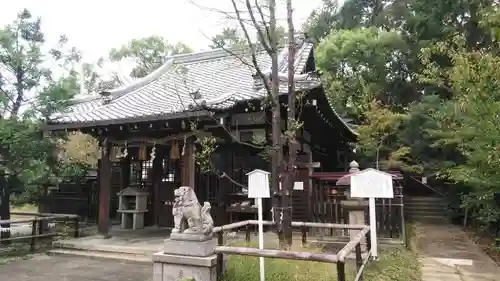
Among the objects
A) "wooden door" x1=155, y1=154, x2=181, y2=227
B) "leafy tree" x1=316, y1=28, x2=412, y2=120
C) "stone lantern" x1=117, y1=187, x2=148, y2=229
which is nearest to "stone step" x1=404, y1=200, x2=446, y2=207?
"leafy tree" x1=316, y1=28, x2=412, y2=120

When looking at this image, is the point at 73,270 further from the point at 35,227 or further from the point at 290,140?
the point at 290,140

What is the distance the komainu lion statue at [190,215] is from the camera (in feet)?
17.5

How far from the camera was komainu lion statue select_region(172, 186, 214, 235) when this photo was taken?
532cm

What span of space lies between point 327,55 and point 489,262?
16028 millimetres

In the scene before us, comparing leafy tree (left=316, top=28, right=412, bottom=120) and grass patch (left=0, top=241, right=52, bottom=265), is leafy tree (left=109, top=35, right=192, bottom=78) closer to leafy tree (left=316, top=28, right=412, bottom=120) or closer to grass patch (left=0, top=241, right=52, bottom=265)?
leafy tree (left=316, top=28, right=412, bottom=120)

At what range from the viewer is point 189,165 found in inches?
359

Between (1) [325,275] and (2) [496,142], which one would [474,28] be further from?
(1) [325,275]

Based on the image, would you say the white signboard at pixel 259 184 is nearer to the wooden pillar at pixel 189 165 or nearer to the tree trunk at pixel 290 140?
the tree trunk at pixel 290 140

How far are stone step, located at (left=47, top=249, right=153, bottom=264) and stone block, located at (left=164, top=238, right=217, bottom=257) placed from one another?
267 centimetres

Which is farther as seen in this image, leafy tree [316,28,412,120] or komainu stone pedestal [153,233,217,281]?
leafy tree [316,28,412,120]

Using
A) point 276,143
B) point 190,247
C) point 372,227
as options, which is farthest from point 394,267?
point 190,247

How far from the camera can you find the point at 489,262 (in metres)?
7.27

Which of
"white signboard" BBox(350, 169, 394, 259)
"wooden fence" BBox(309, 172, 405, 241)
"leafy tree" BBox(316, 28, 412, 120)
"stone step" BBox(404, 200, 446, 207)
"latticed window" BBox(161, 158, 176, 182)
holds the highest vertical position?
"leafy tree" BBox(316, 28, 412, 120)

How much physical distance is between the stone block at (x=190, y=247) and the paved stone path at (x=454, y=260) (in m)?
3.42
